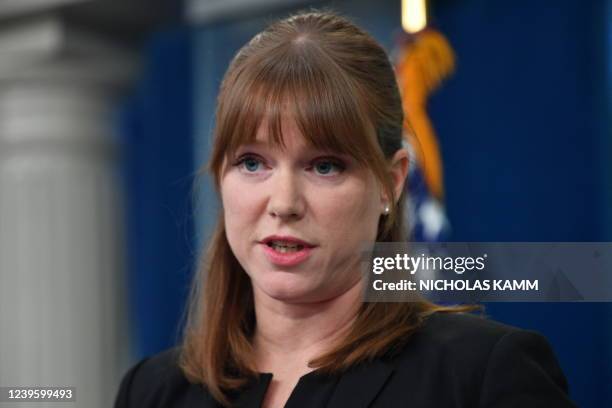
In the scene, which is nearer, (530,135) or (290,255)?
(290,255)

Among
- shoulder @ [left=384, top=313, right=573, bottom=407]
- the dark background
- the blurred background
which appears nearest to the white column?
the blurred background

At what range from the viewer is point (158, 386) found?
1354mm

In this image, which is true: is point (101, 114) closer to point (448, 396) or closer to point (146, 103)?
point (146, 103)

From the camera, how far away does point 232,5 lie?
2791 millimetres

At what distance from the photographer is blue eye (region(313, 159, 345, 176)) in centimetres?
114

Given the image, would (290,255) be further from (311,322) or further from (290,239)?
(311,322)

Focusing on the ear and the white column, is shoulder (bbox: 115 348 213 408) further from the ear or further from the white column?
the white column

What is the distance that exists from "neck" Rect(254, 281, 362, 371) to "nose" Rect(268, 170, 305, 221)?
16cm

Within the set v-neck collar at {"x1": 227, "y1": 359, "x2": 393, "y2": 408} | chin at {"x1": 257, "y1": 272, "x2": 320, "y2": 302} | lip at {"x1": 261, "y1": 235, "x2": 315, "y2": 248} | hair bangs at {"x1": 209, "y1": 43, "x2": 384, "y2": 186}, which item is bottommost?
v-neck collar at {"x1": 227, "y1": 359, "x2": 393, "y2": 408}

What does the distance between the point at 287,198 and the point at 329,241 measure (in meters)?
0.08

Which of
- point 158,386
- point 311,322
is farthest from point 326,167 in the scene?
point 158,386

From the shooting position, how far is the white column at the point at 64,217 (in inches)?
113

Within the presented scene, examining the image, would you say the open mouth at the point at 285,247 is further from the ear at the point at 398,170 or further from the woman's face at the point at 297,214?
the ear at the point at 398,170

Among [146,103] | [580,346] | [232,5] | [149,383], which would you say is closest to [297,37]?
[149,383]
